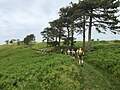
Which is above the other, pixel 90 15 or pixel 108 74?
pixel 90 15

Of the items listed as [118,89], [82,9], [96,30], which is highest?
[82,9]

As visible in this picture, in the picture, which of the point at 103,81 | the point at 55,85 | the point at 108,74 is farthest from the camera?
Answer: the point at 108,74

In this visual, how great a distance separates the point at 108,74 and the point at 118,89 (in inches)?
256

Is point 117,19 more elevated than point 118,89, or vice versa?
point 117,19

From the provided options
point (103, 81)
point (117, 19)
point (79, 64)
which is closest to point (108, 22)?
point (117, 19)

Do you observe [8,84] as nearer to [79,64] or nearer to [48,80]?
[48,80]

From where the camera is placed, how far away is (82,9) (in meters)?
59.3

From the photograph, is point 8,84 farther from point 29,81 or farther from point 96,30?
point 96,30

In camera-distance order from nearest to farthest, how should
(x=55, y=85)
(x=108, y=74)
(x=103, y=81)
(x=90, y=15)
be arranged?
(x=55, y=85) < (x=103, y=81) < (x=108, y=74) < (x=90, y=15)

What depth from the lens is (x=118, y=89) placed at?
2988 cm

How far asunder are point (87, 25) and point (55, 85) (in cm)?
3343

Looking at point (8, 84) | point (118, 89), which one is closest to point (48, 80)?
point (8, 84)

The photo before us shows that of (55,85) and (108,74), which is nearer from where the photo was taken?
(55,85)

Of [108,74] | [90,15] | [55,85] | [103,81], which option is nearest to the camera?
[55,85]
